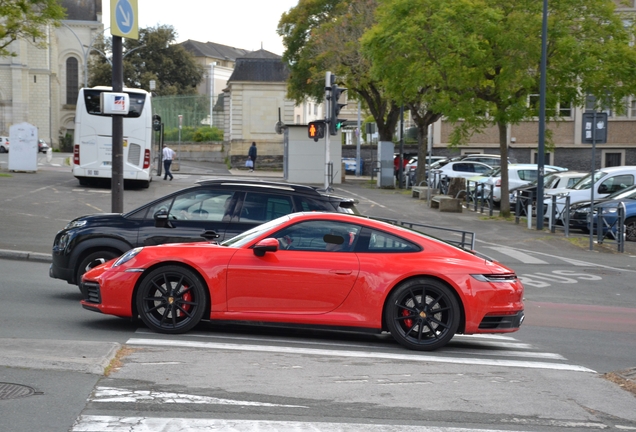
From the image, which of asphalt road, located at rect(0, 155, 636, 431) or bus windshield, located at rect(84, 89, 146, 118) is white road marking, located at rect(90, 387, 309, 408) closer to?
asphalt road, located at rect(0, 155, 636, 431)

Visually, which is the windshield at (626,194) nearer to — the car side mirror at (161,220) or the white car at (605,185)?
the white car at (605,185)

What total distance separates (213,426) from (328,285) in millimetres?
3067

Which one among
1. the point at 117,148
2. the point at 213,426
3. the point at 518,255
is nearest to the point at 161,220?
the point at 117,148

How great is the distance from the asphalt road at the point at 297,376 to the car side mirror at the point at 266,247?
897 millimetres

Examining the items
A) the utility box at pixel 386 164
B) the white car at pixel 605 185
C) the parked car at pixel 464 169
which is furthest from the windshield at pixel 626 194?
the utility box at pixel 386 164

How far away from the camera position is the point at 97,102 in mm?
30969

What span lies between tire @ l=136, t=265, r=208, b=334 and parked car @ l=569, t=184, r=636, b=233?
682 inches

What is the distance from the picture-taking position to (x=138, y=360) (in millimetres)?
7145

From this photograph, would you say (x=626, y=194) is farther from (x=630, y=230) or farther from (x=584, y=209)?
(x=584, y=209)

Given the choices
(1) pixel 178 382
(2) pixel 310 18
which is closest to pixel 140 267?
(1) pixel 178 382

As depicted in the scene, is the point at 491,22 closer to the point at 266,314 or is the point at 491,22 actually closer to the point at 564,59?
the point at 564,59

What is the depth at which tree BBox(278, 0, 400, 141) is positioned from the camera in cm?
4166

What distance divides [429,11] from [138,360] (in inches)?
846

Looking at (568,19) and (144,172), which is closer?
(568,19)
